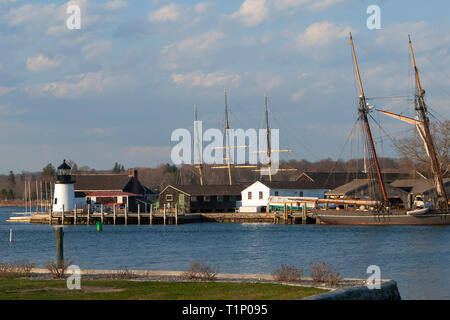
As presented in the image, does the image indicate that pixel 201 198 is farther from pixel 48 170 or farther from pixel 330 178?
pixel 48 170

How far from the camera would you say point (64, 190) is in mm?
86750

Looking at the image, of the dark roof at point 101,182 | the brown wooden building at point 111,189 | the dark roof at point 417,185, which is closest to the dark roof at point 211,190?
the brown wooden building at point 111,189

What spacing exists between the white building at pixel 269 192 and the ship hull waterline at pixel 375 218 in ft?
38.7

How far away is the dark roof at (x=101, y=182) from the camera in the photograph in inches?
4021

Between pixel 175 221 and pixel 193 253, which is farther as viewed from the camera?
pixel 175 221

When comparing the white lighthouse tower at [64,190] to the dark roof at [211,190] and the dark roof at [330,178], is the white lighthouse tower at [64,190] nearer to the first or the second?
the dark roof at [211,190]

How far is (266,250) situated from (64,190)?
1758 inches

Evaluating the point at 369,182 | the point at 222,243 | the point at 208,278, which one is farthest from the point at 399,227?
the point at 208,278

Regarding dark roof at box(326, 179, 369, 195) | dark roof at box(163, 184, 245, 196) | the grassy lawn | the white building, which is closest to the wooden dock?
the white building
